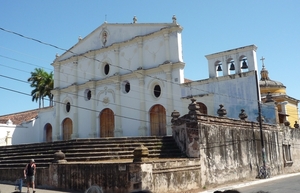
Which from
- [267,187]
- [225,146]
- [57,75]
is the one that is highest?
[57,75]

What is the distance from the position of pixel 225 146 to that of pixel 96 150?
618cm

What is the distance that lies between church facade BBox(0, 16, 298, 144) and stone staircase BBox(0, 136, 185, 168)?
4.43 meters

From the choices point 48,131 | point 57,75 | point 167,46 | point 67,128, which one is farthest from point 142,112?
point 48,131

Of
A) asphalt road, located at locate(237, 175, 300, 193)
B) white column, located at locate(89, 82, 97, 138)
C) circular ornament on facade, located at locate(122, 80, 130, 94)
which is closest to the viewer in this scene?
asphalt road, located at locate(237, 175, 300, 193)

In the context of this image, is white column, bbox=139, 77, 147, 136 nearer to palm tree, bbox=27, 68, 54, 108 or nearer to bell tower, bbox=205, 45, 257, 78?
bell tower, bbox=205, 45, 257, 78

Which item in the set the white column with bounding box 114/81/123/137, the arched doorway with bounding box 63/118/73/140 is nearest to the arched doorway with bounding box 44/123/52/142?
the arched doorway with bounding box 63/118/73/140

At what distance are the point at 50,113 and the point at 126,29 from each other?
10.7 metres

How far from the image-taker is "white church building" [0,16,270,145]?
2123 cm

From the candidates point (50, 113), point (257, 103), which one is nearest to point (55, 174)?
point (257, 103)

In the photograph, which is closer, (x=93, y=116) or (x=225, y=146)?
(x=225, y=146)

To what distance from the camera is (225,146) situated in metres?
15.9

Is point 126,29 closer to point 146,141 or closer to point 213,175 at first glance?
point 146,141

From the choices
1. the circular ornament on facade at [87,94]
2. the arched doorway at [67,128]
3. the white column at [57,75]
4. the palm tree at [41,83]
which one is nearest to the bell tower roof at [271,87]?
the circular ornament on facade at [87,94]

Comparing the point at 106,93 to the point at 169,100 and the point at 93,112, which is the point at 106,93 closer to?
the point at 93,112
